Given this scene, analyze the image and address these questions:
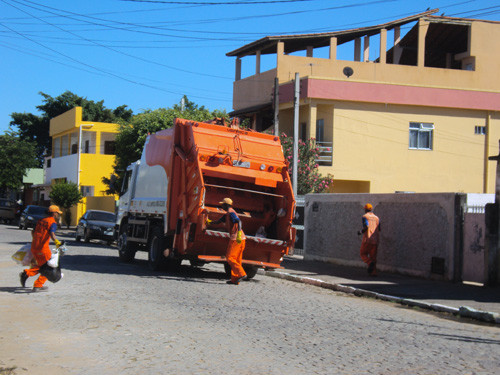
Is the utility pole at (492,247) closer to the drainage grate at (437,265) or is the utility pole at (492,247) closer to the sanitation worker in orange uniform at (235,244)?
the drainage grate at (437,265)

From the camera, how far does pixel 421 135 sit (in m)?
32.3

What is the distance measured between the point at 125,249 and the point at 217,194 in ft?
17.3

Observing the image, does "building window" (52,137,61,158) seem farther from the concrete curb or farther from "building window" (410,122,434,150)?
the concrete curb

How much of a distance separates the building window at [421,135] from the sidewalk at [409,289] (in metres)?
15.0

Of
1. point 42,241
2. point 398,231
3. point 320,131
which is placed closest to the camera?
point 42,241

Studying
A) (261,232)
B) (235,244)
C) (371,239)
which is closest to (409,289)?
(371,239)

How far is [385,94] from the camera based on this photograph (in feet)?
103

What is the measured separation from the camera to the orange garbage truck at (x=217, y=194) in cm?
1427

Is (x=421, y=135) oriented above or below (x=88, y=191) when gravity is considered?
above

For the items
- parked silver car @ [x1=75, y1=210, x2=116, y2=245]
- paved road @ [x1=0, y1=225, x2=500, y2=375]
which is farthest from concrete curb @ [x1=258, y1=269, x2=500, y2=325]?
parked silver car @ [x1=75, y1=210, x2=116, y2=245]

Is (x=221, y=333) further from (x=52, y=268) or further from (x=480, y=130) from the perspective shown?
(x=480, y=130)

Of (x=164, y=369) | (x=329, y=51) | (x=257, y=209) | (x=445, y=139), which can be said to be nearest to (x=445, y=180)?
(x=445, y=139)

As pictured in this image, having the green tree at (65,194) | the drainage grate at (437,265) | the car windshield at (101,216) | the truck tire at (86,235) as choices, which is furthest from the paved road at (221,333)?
the green tree at (65,194)

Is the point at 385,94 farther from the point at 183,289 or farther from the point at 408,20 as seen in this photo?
the point at 183,289
